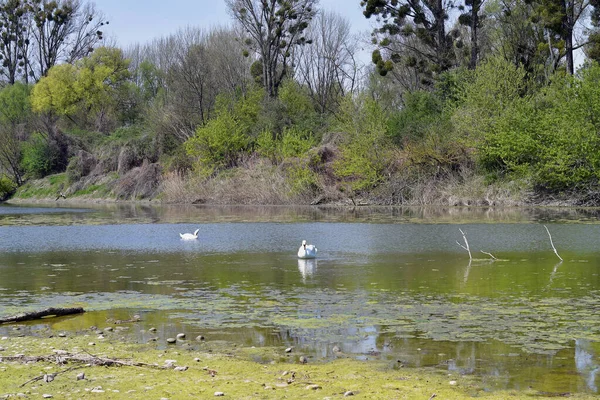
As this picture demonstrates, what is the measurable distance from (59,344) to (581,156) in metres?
35.9

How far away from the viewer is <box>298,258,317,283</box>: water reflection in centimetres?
1625

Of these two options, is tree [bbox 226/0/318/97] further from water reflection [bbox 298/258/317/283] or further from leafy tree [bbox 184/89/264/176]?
water reflection [bbox 298/258/317/283]

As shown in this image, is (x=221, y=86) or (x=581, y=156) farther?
(x=221, y=86)

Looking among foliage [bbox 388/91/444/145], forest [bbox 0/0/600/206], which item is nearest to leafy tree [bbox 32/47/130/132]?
forest [bbox 0/0/600/206]

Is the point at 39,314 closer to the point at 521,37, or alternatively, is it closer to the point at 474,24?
the point at 474,24

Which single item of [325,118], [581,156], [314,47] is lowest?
[581,156]

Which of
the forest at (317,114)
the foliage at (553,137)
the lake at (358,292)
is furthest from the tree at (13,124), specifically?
the lake at (358,292)

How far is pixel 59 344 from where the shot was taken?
9.38 m

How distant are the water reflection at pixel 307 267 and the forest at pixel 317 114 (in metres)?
24.7

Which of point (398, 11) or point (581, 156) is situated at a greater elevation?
point (398, 11)

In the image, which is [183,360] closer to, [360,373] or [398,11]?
[360,373]

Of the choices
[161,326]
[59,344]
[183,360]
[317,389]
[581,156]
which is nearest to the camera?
[317,389]

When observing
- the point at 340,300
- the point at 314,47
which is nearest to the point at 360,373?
the point at 340,300

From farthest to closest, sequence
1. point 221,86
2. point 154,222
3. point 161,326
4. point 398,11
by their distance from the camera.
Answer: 1. point 221,86
2. point 398,11
3. point 154,222
4. point 161,326
